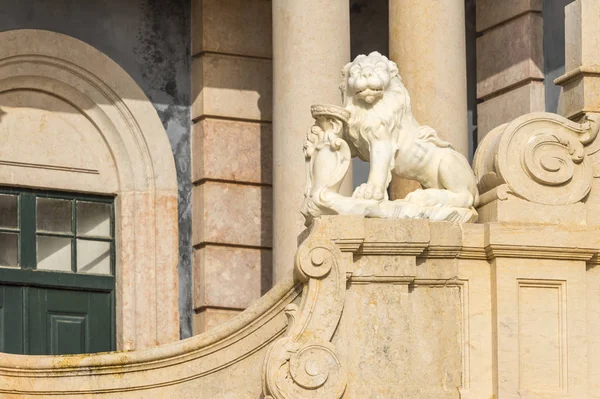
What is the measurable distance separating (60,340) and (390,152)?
8.94 metres

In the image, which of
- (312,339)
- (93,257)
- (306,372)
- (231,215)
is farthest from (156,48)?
(306,372)

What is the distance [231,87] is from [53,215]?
284 cm

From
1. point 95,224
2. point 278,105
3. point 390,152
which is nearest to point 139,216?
point 95,224

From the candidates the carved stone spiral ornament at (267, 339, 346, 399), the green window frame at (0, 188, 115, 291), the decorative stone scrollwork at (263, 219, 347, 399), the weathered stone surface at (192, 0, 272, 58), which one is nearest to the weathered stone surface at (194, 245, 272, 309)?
the green window frame at (0, 188, 115, 291)

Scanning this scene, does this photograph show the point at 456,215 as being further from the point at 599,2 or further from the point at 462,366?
the point at 599,2

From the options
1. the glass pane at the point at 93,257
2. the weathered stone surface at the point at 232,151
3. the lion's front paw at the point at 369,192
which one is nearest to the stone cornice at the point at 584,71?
the lion's front paw at the point at 369,192

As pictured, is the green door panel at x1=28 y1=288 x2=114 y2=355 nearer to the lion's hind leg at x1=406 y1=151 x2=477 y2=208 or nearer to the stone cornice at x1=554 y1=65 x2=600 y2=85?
the lion's hind leg at x1=406 y1=151 x2=477 y2=208

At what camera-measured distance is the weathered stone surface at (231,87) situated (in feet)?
78.2

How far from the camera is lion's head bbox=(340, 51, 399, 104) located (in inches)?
581

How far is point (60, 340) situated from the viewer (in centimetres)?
2275

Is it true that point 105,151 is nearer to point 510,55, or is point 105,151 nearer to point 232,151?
point 232,151

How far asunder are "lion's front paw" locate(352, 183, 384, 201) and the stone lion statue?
34mm

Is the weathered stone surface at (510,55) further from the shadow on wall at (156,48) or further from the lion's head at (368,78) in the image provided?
the lion's head at (368,78)

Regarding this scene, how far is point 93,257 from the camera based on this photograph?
23.2 metres
